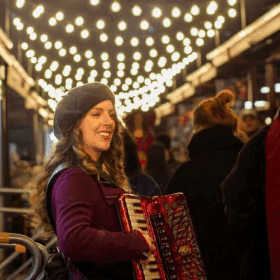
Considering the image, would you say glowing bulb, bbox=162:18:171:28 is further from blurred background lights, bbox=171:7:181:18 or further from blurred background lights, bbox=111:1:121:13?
blurred background lights, bbox=111:1:121:13

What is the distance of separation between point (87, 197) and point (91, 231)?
0.14 meters

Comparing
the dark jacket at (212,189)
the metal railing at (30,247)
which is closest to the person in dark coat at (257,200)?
the metal railing at (30,247)

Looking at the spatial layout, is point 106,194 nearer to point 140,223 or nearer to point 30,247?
point 140,223

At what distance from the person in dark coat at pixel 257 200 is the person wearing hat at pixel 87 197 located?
492 millimetres

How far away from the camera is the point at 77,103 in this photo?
223cm

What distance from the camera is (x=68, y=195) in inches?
77.7

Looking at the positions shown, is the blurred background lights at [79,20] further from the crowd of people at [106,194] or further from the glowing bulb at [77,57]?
the crowd of people at [106,194]

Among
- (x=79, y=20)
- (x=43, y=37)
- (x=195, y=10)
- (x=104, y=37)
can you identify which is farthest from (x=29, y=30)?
(x=195, y=10)

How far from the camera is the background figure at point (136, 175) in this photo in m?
2.88

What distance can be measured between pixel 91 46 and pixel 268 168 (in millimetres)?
7669

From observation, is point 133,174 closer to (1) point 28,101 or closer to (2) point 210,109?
(2) point 210,109

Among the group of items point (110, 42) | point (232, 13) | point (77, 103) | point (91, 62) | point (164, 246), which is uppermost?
point (110, 42)

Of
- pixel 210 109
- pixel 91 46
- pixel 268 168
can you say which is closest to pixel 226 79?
pixel 91 46

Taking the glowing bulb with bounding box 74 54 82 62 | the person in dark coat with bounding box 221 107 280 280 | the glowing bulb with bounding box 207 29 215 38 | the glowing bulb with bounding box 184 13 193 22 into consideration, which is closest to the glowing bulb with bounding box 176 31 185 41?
the glowing bulb with bounding box 207 29 215 38
